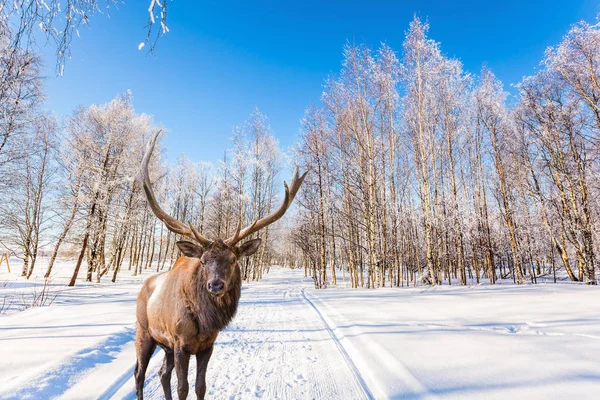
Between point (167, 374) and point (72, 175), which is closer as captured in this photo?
point (167, 374)

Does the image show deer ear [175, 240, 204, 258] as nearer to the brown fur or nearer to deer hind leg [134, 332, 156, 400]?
the brown fur

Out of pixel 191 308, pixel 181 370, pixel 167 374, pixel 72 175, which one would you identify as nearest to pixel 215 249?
pixel 191 308

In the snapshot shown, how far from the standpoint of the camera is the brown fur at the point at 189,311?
2.31 metres

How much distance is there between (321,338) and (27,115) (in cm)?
1375

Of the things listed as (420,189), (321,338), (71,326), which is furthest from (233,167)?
(321,338)

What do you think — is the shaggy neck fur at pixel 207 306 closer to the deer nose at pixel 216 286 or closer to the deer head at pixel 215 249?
the deer head at pixel 215 249

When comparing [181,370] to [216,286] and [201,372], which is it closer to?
[201,372]

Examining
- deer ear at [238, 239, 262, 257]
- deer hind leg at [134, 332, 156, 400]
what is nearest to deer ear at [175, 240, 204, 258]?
deer ear at [238, 239, 262, 257]

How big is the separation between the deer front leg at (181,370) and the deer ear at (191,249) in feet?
2.68

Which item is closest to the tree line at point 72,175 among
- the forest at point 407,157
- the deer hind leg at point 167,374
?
the forest at point 407,157

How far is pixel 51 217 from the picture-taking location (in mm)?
14938

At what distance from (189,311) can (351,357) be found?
2457 millimetres

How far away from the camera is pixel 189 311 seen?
2371 millimetres

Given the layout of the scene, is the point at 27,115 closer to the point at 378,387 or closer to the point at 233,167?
the point at 233,167
